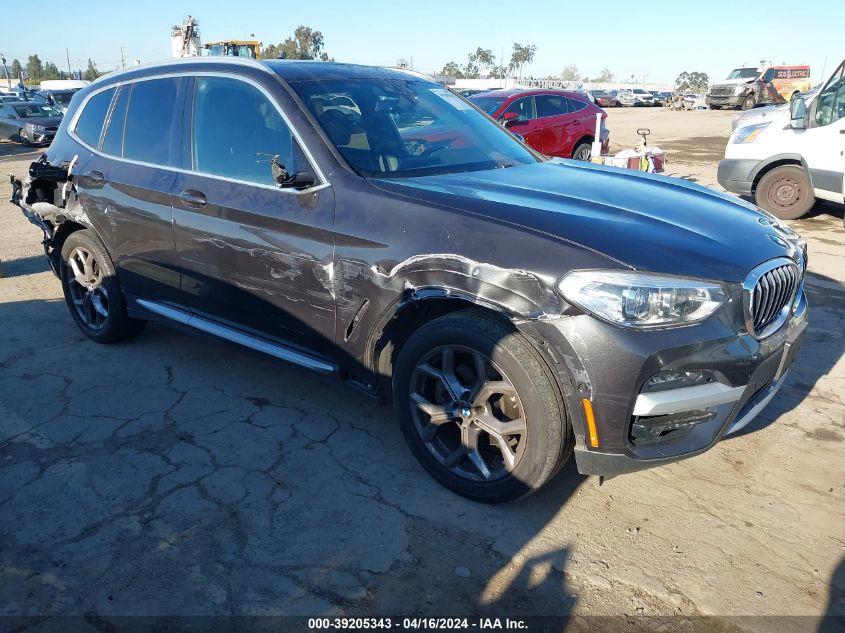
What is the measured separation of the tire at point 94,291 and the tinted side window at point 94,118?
2.14ft

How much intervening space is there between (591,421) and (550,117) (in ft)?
36.2

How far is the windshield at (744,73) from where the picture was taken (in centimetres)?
3988

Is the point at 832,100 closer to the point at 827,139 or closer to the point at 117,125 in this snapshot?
the point at 827,139

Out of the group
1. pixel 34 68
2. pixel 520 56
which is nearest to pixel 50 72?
pixel 34 68

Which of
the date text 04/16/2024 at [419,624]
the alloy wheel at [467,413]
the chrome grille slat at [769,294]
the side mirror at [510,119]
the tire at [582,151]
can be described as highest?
the side mirror at [510,119]

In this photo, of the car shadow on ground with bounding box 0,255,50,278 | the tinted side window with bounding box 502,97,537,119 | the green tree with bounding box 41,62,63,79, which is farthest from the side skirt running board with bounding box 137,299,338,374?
the green tree with bounding box 41,62,63,79

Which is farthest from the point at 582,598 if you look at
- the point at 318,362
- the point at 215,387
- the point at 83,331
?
the point at 83,331

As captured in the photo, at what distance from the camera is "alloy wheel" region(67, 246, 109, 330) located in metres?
4.86

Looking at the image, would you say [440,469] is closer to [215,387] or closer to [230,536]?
[230,536]

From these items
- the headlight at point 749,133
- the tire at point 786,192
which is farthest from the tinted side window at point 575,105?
the tire at point 786,192

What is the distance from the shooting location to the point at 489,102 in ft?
42.1

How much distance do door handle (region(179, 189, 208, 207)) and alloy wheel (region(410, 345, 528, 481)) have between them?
5.32 feet

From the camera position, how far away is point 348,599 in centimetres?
254

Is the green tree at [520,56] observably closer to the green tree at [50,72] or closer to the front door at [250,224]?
the green tree at [50,72]
